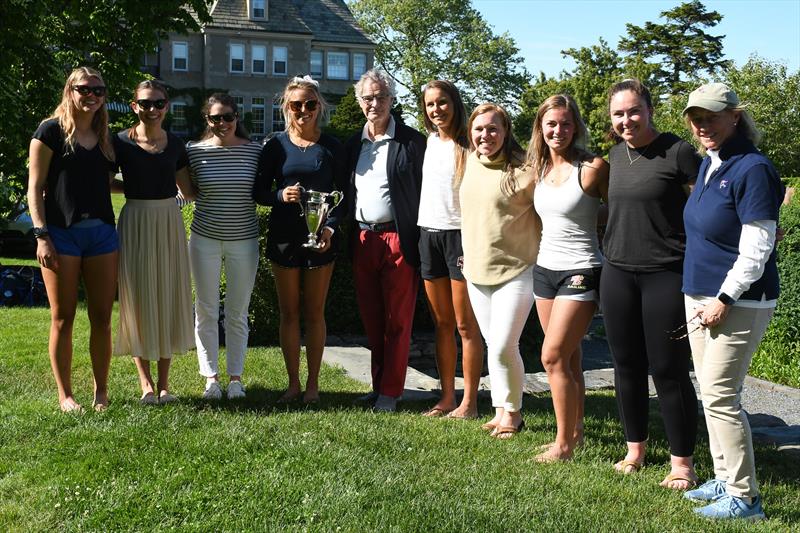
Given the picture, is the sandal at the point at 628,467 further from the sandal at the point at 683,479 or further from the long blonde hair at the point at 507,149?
the long blonde hair at the point at 507,149

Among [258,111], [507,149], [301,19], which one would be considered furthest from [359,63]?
[507,149]

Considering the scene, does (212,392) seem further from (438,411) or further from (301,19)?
(301,19)

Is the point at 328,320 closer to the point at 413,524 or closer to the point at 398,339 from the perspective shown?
the point at 398,339

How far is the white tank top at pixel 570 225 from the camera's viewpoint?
4.57 m

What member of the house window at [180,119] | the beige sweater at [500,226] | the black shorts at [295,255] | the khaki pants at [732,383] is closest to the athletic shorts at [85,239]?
the black shorts at [295,255]

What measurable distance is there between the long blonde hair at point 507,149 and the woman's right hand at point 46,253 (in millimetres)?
2670

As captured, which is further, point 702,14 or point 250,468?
point 702,14

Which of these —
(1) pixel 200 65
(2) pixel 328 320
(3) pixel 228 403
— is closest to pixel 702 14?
(1) pixel 200 65

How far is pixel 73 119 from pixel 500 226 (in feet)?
8.95

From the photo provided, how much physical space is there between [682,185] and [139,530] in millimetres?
2986

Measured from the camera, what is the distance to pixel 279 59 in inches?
1817

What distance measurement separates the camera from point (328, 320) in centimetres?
906

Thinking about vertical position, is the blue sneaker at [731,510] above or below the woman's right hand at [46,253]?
below

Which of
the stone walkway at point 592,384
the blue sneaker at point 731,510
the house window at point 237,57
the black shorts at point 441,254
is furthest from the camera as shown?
the house window at point 237,57
